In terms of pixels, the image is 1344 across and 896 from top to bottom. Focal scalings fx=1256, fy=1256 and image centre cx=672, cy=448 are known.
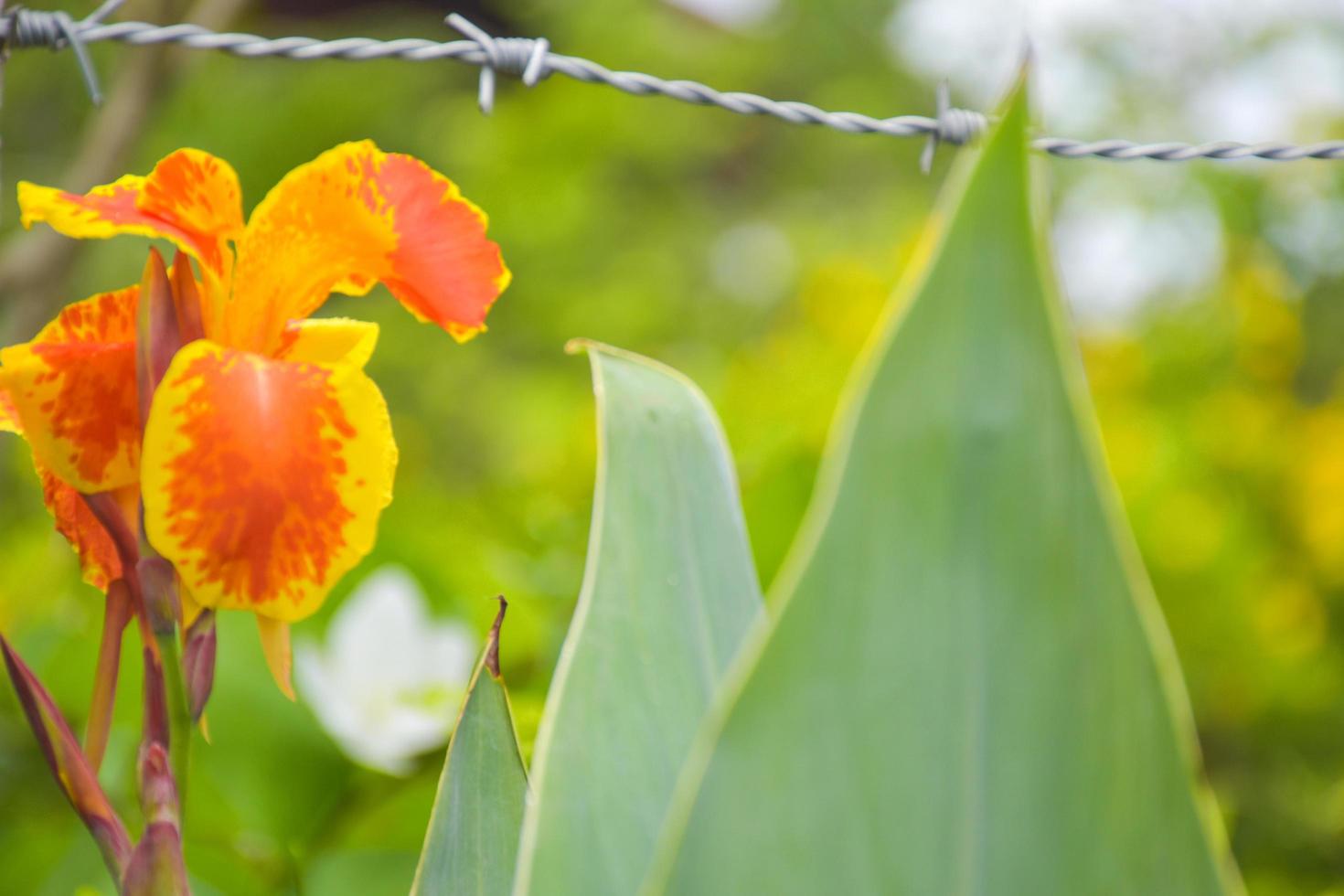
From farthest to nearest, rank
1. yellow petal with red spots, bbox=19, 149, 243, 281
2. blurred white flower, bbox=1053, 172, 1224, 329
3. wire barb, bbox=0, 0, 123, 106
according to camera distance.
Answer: blurred white flower, bbox=1053, 172, 1224, 329 → wire barb, bbox=0, 0, 123, 106 → yellow petal with red spots, bbox=19, 149, 243, 281

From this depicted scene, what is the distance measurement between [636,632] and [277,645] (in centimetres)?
11

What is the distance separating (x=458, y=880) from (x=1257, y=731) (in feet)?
6.88

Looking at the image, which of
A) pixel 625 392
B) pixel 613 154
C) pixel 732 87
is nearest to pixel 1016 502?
pixel 625 392

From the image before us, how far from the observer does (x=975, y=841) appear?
28cm

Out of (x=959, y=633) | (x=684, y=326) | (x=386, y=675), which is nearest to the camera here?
(x=959, y=633)

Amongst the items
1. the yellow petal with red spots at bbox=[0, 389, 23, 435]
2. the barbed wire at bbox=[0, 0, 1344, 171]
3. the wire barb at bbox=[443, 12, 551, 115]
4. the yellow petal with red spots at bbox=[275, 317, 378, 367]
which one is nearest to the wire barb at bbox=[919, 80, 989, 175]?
the barbed wire at bbox=[0, 0, 1344, 171]

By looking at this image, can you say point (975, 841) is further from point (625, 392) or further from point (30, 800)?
point (30, 800)

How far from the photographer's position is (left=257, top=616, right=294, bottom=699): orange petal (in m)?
0.38

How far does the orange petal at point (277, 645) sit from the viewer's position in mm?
377

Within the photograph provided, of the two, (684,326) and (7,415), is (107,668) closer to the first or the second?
(7,415)

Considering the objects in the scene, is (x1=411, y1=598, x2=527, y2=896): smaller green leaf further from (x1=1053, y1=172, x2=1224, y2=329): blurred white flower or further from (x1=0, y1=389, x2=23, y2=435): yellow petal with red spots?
(x1=1053, y1=172, x2=1224, y2=329): blurred white flower

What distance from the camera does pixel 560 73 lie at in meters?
0.58

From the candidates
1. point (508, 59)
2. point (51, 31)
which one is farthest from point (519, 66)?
point (51, 31)

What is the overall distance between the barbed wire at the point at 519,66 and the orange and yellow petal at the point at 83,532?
194 mm
